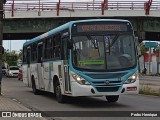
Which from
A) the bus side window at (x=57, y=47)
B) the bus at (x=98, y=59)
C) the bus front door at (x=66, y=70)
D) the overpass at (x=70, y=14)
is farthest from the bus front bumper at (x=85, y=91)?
the overpass at (x=70, y=14)

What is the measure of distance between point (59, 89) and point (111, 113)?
4008 mm

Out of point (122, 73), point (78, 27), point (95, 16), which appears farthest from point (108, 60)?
point (95, 16)

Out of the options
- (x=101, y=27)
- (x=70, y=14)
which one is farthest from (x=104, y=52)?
(x=70, y=14)

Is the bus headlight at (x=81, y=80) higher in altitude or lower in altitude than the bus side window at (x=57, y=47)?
lower

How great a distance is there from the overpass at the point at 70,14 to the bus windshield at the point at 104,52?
28.2 m

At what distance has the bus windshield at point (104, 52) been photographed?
15.0 metres

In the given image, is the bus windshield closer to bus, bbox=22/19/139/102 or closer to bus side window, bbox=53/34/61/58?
bus, bbox=22/19/139/102

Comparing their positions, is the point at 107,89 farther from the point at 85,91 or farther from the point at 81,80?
the point at 81,80

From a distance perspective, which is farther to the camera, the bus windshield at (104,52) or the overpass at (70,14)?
the overpass at (70,14)

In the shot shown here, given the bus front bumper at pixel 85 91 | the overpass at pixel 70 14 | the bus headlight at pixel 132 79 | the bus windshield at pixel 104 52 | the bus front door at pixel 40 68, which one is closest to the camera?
the bus front bumper at pixel 85 91

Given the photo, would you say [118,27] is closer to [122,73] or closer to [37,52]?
[122,73]

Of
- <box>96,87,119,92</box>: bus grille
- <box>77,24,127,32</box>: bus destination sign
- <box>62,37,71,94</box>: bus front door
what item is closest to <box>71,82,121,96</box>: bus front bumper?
<box>96,87,119,92</box>: bus grille

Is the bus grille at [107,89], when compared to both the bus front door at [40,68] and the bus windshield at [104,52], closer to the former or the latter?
the bus windshield at [104,52]

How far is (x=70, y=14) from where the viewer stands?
44156 mm
